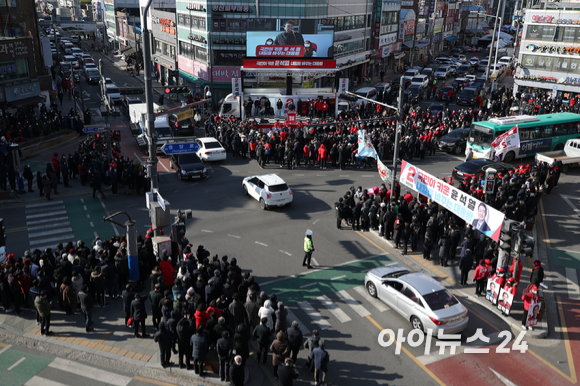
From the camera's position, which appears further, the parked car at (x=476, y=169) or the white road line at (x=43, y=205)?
the parked car at (x=476, y=169)

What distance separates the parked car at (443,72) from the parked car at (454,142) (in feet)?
108

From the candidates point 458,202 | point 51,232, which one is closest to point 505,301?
point 458,202

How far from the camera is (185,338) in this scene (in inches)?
481

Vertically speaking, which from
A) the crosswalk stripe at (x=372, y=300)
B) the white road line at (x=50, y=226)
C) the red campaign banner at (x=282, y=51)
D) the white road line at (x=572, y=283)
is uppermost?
the red campaign banner at (x=282, y=51)

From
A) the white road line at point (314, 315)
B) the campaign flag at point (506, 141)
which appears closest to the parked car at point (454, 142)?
the campaign flag at point (506, 141)

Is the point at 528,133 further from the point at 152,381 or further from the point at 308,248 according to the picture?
the point at 152,381

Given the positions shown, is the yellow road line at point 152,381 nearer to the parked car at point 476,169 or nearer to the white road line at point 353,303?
the white road line at point 353,303

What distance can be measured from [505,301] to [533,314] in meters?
1.00

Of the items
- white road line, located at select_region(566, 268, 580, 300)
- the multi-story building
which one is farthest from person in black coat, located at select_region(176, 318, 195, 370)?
the multi-story building

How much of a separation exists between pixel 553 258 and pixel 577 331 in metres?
5.48

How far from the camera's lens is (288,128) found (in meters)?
33.8

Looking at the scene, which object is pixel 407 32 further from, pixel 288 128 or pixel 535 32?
pixel 288 128

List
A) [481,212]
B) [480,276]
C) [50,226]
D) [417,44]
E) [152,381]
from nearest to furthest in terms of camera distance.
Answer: [152,381], [480,276], [481,212], [50,226], [417,44]

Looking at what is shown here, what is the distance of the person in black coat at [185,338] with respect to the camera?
39.7 ft
